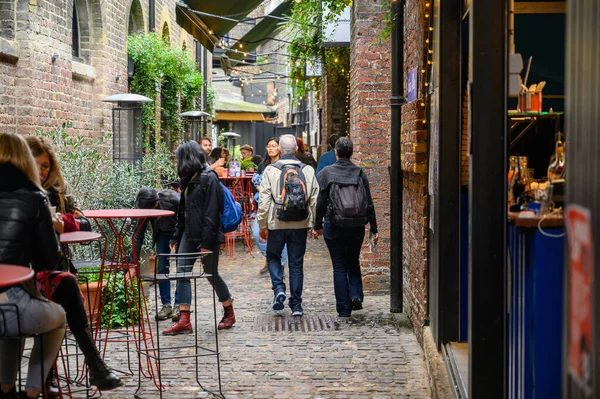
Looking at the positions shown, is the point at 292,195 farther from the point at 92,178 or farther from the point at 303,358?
the point at 92,178

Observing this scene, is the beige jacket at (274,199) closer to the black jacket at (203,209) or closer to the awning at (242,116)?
the black jacket at (203,209)

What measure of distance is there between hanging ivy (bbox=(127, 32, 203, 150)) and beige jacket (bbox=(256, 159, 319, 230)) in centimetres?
786

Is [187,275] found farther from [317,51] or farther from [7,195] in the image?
[317,51]

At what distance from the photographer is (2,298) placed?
14.5 feet

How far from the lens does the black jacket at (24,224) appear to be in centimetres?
452

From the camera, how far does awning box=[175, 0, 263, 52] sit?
1331 cm

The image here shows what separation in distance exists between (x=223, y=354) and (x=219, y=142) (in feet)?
77.4

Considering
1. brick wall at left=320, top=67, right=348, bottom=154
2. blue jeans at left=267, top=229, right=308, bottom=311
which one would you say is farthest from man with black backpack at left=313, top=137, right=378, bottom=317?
brick wall at left=320, top=67, right=348, bottom=154

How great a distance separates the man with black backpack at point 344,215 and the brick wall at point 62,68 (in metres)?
3.53

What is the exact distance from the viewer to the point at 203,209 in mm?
7977

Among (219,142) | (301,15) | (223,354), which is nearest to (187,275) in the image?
(223,354)

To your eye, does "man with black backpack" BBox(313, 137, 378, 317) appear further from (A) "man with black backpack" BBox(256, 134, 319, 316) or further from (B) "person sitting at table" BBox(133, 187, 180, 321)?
(B) "person sitting at table" BBox(133, 187, 180, 321)

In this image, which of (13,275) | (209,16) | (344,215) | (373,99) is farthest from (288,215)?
(209,16)

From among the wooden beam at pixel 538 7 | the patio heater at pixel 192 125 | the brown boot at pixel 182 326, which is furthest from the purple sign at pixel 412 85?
the patio heater at pixel 192 125
